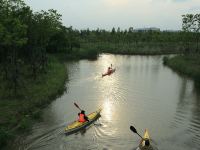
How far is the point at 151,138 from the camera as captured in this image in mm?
22484

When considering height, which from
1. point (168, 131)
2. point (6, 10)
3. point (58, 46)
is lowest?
point (168, 131)

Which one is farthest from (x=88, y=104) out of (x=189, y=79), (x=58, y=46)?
(x=58, y=46)

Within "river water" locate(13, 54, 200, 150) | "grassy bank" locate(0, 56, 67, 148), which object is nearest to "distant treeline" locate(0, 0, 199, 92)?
"grassy bank" locate(0, 56, 67, 148)

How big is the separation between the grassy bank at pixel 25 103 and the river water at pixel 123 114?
894mm

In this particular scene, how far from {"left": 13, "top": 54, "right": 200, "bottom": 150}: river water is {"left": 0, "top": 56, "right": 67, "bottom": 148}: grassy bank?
894 millimetres

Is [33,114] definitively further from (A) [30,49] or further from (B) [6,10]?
(A) [30,49]

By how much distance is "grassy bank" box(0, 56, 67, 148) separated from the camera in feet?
73.7

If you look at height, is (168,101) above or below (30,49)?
below

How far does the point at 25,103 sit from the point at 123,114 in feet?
29.8

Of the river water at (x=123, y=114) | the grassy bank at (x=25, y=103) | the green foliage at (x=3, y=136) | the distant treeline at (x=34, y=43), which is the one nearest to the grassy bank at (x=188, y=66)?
the river water at (x=123, y=114)

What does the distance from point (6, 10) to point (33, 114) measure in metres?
9.64

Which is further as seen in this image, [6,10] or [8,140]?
[6,10]

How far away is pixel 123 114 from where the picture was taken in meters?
28.3

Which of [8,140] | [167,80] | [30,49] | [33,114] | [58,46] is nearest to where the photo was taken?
[8,140]
